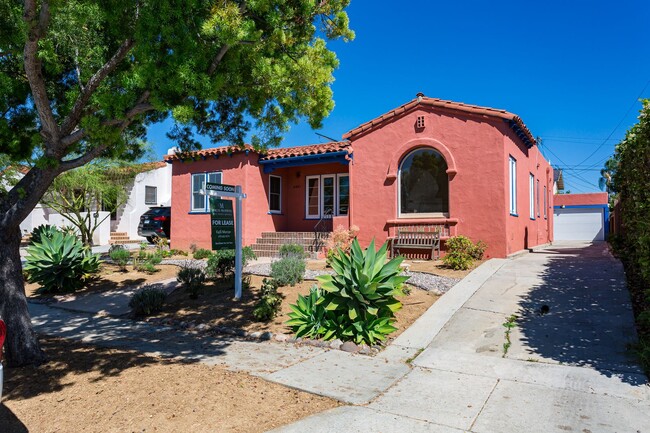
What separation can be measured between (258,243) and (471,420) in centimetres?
1286

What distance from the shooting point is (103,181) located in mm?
20281

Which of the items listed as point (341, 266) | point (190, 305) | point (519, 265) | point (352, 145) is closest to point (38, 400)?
point (341, 266)

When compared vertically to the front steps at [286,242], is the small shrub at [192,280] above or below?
below

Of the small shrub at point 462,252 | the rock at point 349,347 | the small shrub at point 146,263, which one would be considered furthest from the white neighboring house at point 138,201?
the rock at point 349,347

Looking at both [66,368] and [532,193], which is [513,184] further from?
[66,368]

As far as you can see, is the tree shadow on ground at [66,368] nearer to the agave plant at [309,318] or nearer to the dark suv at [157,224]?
the agave plant at [309,318]

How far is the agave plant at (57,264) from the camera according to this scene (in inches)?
418

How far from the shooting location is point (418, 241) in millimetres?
12672

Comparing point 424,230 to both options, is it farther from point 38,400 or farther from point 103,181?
point 103,181

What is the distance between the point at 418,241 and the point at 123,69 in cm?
893

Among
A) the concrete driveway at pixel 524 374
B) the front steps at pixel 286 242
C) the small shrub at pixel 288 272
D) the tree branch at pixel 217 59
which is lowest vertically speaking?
the concrete driveway at pixel 524 374

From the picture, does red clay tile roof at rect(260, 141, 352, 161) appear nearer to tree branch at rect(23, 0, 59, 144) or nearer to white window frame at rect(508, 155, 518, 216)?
white window frame at rect(508, 155, 518, 216)

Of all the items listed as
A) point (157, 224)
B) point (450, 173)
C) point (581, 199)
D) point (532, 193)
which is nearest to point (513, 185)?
point (450, 173)

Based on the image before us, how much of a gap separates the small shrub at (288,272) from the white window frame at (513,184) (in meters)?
6.71
